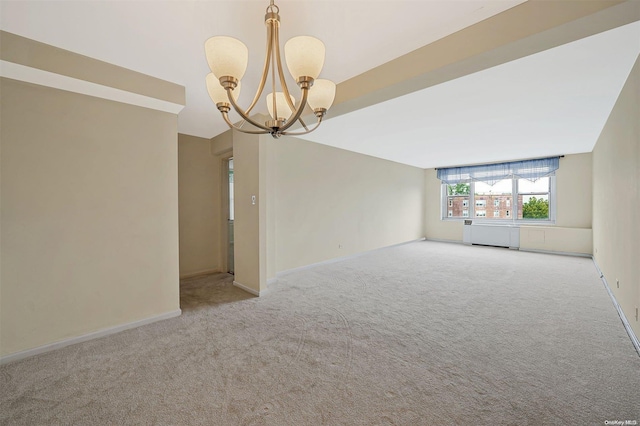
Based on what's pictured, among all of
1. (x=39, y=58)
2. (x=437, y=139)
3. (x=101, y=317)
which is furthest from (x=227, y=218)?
(x=437, y=139)

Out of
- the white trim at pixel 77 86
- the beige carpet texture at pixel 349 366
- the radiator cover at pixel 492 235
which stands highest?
the white trim at pixel 77 86

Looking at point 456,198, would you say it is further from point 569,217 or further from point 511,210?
point 569,217

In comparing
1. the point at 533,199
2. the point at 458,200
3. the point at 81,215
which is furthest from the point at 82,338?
the point at 533,199

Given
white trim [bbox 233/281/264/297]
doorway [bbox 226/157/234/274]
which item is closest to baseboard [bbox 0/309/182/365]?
white trim [bbox 233/281/264/297]

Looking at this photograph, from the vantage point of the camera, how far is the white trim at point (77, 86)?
2.00 meters

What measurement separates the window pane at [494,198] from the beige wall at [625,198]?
12.1ft

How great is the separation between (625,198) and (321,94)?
3.32m

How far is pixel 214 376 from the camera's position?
1.85m

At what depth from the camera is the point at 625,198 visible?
105 inches

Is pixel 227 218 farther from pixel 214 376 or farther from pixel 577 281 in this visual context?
pixel 577 281

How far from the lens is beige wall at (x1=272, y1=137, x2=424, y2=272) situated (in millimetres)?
4496

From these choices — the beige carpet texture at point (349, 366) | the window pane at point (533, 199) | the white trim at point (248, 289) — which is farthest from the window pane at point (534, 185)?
the white trim at point (248, 289)

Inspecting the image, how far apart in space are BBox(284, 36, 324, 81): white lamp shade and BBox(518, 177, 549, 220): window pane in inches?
309

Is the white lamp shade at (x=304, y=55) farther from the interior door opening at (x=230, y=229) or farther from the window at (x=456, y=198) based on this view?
the window at (x=456, y=198)
